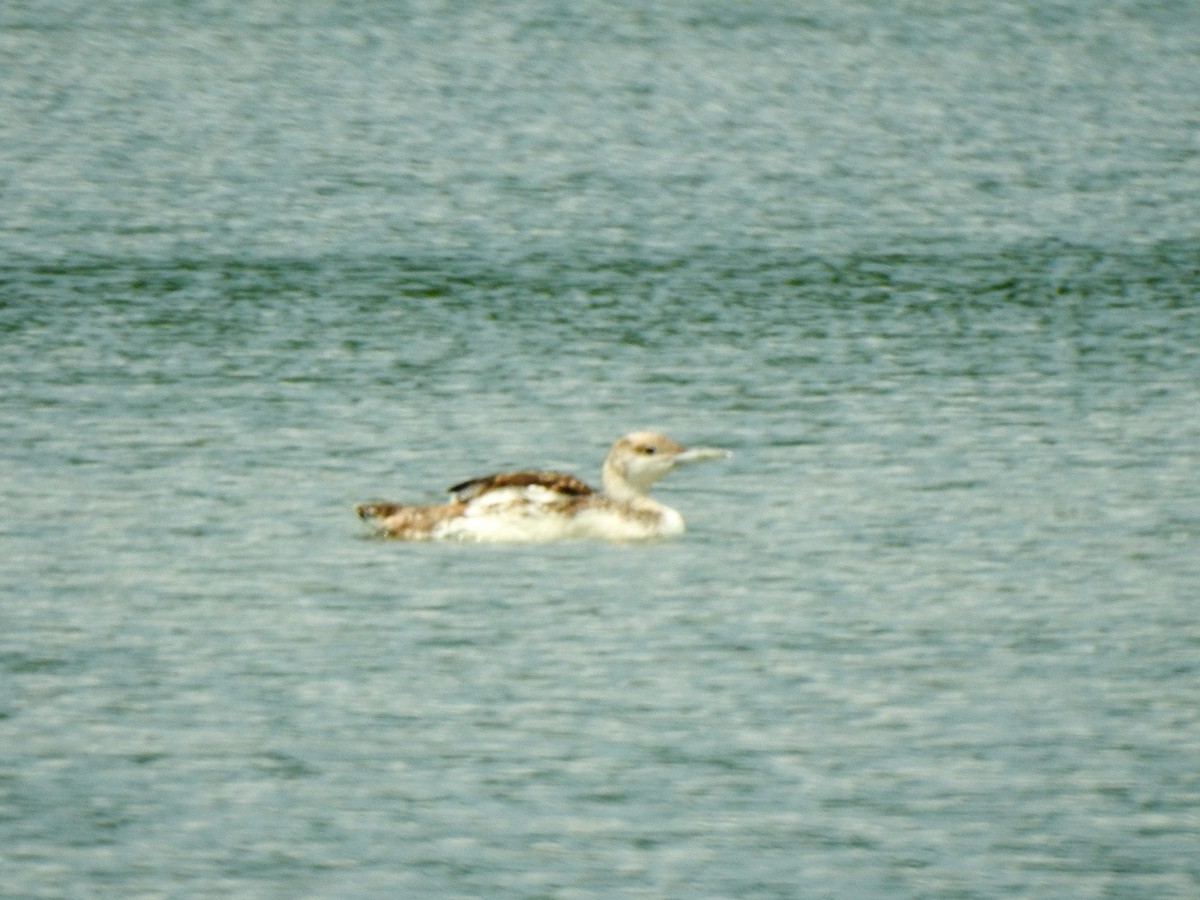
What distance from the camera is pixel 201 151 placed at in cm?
2812

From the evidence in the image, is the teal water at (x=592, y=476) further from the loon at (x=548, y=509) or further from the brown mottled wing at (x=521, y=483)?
the brown mottled wing at (x=521, y=483)

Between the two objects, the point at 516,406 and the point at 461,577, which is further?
the point at 516,406

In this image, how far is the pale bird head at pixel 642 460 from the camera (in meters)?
14.5

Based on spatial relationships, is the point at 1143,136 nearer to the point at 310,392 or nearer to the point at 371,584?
the point at 310,392

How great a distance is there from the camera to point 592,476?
607 inches

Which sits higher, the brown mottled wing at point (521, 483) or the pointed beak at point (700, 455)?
the pointed beak at point (700, 455)

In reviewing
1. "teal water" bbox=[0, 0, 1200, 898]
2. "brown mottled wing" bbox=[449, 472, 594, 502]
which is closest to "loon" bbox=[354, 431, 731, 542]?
"brown mottled wing" bbox=[449, 472, 594, 502]

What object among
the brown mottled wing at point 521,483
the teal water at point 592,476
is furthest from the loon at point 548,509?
the teal water at point 592,476

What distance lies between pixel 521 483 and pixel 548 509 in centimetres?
24

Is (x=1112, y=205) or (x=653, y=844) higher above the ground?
(x=1112, y=205)

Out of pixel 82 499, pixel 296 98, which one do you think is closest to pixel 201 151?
pixel 296 98

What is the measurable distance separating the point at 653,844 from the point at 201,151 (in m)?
19.3

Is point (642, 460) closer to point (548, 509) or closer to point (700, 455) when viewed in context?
point (700, 455)

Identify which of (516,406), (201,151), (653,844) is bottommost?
(653,844)
